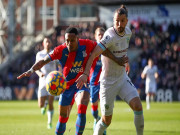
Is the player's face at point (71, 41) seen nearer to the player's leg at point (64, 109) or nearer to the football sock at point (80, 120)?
the player's leg at point (64, 109)

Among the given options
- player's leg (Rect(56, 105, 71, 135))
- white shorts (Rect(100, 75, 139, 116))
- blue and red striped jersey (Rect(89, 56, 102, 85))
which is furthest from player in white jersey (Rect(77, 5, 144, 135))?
blue and red striped jersey (Rect(89, 56, 102, 85))

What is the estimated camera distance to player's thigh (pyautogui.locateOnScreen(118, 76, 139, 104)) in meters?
9.40

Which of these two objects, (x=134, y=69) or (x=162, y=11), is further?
(x=162, y=11)

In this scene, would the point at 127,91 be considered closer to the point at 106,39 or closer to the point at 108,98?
the point at 108,98

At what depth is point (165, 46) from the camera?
115ft

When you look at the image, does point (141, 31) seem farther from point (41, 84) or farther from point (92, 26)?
point (41, 84)

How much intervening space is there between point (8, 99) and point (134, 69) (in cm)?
978

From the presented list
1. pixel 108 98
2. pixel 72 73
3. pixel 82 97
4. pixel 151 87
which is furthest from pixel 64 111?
pixel 151 87

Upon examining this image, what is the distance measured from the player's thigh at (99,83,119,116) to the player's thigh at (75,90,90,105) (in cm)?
66

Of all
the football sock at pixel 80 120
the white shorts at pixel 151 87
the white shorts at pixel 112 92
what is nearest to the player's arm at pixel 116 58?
the white shorts at pixel 112 92

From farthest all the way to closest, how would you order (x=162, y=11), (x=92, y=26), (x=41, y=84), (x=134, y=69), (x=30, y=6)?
(x=30, y=6) < (x=162, y=11) < (x=92, y=26) < (x=134, y=69) < (x=41, y=84)

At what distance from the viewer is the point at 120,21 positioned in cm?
935

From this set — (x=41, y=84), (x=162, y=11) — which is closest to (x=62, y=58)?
(x=41, y=84)

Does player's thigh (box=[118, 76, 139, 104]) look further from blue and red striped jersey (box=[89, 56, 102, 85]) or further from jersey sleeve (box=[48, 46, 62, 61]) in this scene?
blue and red striped jersey (box=[89, 56, 102, 85])
